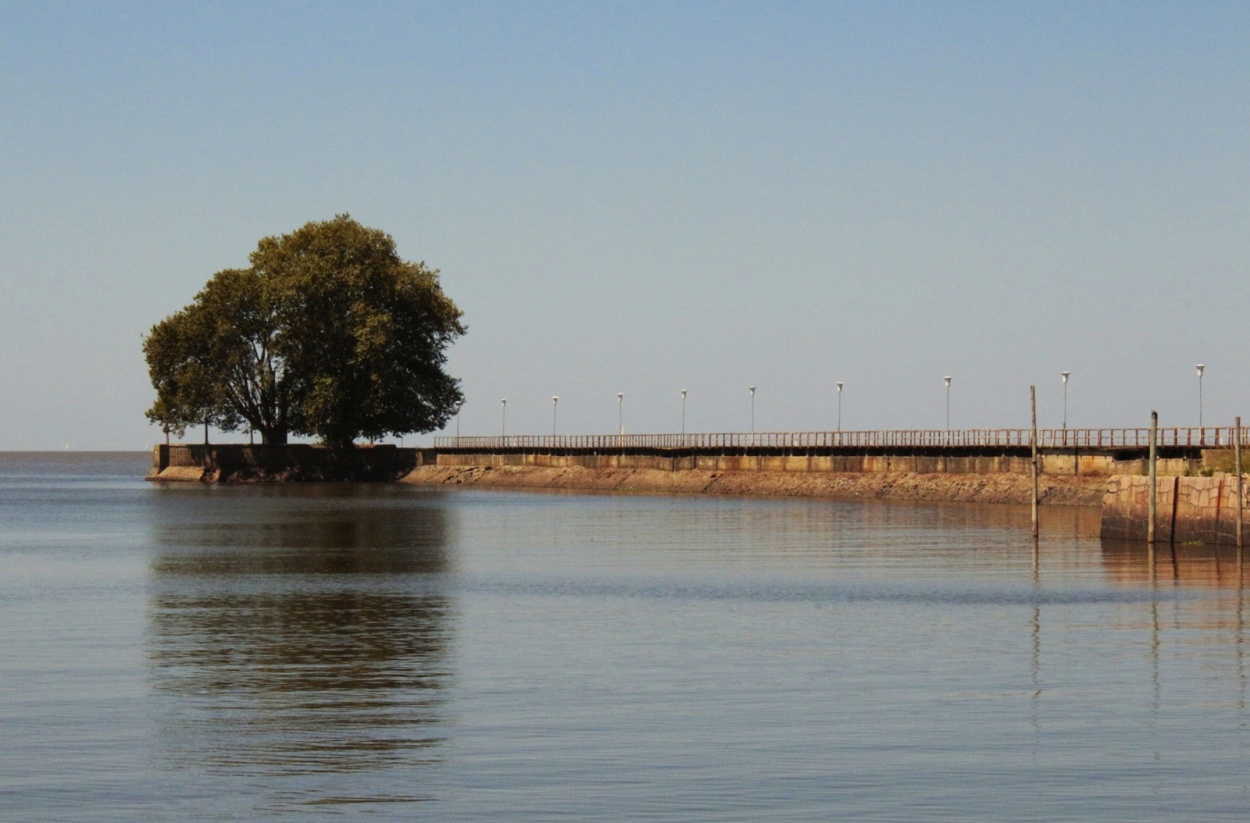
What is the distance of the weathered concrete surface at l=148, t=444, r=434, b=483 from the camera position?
13950cm

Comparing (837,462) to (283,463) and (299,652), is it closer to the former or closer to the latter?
(283,463)

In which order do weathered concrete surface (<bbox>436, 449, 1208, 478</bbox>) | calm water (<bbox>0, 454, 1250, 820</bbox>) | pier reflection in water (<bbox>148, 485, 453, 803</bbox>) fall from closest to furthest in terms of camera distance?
calm water (<bbox>0, 454, 1250, 820</bbox>)
pier reflection in water (<bbox>148, 485, 453, 803</bbox>)
weathered concrete surface (<bbox>436, 449, 1208, 478</bbox>)

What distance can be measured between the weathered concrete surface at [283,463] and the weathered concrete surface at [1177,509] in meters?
88.7

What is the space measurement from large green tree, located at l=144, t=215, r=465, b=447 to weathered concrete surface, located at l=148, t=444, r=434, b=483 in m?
2.09

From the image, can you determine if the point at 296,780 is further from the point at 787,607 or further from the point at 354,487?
the point at 354,487

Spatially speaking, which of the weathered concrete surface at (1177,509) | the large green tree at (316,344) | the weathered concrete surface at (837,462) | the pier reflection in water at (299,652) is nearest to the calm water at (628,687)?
the pier reflection in water at (299,652)

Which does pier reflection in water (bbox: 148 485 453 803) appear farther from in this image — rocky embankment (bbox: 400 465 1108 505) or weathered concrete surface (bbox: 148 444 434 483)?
weathered concrete surface (bbox: 148 444 434 483)

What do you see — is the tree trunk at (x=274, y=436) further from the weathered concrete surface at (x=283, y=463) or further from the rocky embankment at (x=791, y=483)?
the rocky embankment at (x=791, y=483)

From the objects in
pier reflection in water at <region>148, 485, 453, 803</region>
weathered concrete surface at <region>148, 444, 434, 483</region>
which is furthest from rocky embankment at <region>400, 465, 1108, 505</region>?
pier reflection in water at <region>148, 485, 453, 803</region>

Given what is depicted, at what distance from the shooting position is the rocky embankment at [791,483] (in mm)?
93188

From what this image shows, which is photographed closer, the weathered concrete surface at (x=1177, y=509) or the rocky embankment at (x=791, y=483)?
the weathered concrete surface at (x=1177, y=509)

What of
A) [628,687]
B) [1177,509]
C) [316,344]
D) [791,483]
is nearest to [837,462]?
[791,483]

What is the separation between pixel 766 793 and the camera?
16953 mm

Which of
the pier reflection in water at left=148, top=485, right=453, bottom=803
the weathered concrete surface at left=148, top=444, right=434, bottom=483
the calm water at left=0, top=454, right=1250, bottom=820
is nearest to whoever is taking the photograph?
the calm water at left=0, top=454, right=1250, bottom=820
